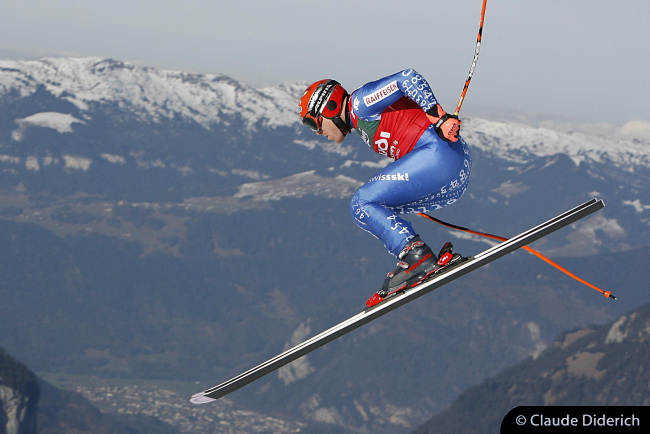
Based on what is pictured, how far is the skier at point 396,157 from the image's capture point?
11.4 m

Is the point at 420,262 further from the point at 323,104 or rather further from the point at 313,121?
the point at 323,104

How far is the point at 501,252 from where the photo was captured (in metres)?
11.1

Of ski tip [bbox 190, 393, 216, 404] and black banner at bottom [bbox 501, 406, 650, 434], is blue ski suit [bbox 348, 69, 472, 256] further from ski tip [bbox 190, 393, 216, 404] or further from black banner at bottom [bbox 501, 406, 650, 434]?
ski tip [bbox 190, 393, 216, 404]

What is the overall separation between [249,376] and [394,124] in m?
5.40

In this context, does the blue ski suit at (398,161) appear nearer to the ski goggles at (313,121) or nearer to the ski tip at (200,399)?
the ski goggles at (313,121)

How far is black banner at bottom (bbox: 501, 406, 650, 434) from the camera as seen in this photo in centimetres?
1059

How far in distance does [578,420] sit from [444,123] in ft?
16.2

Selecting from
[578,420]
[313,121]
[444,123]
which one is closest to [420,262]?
[444,123]

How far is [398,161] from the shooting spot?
11578mm

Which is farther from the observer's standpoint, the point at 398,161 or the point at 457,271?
the point at 398,161

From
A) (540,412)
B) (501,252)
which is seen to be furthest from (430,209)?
(540,412)

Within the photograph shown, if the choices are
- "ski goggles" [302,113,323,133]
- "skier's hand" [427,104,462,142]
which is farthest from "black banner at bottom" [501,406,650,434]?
"ski goggles" [302,113,323,133]

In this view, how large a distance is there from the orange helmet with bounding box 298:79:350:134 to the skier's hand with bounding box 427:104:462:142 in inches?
64.0

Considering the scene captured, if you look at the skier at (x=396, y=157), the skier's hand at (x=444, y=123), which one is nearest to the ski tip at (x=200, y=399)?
the skier at (x=396, y=157)
